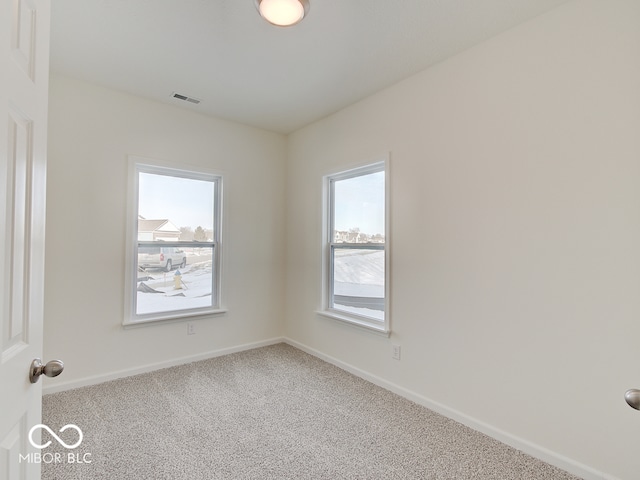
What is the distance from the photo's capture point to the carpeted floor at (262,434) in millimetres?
1802

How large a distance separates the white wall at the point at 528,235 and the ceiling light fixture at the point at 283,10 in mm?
1225

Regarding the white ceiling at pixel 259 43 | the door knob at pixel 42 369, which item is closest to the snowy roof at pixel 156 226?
the white ceiling at pixel 259 43

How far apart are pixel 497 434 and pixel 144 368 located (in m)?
3.04

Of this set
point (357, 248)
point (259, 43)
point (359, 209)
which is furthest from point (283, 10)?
point (357, 248)

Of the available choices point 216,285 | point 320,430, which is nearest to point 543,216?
point 320,430

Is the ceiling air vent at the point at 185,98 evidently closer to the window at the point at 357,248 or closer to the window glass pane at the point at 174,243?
the window glass pane at the point at 174,243

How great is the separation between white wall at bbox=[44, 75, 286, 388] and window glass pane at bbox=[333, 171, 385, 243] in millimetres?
1129

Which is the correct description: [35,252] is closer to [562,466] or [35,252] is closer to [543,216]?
[543,216]

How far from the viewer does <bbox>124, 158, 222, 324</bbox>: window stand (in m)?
3.12

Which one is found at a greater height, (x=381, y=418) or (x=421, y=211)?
(x=421, y=211)

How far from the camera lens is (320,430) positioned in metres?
2.20

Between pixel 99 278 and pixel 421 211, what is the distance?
2890 mm

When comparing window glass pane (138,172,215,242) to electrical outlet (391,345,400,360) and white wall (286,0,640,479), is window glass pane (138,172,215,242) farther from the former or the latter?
electrical outlet (391,345,400,360)

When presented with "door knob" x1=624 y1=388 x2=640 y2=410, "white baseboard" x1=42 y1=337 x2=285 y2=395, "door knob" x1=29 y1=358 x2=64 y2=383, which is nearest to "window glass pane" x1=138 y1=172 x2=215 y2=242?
"white baseboard" x1=42 y1=337 x2=285 y2=395
